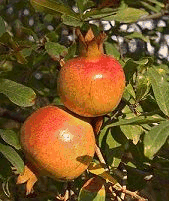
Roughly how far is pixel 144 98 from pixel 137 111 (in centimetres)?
4

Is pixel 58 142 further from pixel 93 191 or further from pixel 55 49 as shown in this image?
pixel 55 49

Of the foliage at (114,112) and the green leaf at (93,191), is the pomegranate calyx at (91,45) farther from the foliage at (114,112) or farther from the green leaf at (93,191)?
the green leaf at (93,191)

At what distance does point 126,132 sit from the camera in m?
1.22

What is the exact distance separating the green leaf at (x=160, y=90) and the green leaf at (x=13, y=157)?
363mm

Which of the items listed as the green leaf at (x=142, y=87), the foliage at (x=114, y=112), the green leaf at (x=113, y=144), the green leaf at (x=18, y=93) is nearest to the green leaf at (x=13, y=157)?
the foliage at (x=114, y=112)

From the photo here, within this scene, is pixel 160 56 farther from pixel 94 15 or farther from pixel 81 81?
pixel 81 81

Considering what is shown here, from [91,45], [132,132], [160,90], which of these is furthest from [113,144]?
[91,45]

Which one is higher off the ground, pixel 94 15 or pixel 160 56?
pixel 94 15

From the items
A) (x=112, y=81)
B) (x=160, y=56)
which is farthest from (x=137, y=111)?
(x=160, y=56)

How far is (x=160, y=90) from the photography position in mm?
1189

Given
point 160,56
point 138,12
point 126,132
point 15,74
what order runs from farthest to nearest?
point 160,56 → point 15,74 → point 138,12 → point 126,132

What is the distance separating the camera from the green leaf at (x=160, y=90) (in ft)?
3.76

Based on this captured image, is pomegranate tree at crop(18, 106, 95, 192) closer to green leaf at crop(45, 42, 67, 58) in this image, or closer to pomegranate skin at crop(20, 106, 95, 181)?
pomegranate skin at crop(20, 106, 95, 181)

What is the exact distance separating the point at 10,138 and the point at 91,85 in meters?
0.32
